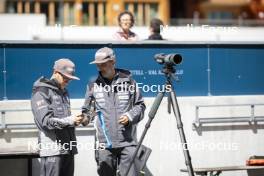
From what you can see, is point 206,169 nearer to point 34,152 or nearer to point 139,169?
point 139,169

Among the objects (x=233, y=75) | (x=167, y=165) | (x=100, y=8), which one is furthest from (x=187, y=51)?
(x=100, y=8)

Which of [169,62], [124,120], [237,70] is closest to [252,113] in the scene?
[237,70]

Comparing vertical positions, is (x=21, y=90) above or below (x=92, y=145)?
above

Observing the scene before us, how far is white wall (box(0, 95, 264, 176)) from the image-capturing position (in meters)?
9.16

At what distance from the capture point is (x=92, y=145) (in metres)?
9.27

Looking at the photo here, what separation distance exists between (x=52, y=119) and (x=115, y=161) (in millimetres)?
922

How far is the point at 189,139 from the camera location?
9.58 meters

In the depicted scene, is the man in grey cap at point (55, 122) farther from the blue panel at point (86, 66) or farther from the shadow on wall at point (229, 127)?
the shadow on wall at point (229, 127)

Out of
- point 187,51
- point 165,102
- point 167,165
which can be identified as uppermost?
point 187,51

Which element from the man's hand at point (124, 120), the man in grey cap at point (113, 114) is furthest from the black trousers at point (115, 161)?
the man's hand at point (124, 120)

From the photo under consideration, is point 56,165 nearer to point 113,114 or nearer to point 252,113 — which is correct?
point 113,114

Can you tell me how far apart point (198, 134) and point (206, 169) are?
727 millimetres

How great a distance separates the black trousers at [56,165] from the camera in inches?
294

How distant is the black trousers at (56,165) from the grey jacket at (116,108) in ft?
1.52
